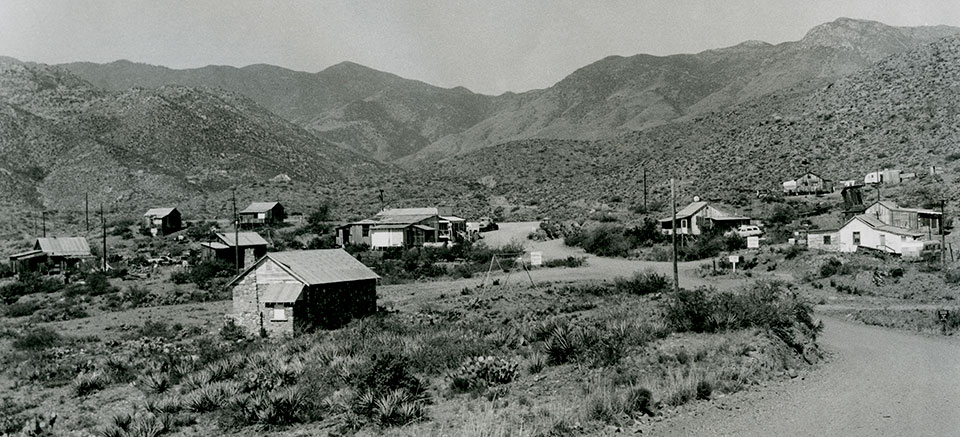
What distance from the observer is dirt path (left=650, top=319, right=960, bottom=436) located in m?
11.3

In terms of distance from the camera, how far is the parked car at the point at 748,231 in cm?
5062

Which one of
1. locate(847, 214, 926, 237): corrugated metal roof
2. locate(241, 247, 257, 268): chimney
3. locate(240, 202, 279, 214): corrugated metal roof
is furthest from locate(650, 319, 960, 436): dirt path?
locate(240, 202, 279, 214): corrugated metal roof

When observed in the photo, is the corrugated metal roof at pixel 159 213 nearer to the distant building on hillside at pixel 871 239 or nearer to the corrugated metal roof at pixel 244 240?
the corrugated metal roof at pixel 244 240

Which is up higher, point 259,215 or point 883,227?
point 259,215

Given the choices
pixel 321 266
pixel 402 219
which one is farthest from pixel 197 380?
pixel 402 219

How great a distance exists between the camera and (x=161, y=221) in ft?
219

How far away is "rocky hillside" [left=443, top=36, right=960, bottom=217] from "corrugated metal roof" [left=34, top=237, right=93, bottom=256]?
5092 cm

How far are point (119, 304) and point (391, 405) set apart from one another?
101ft

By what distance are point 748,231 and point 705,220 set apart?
3764 mm

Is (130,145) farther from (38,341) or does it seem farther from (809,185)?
(809,185)

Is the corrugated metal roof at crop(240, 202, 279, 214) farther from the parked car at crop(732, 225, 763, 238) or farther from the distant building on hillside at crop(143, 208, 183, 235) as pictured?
the parked car at crop(732, 225, 763, 238)

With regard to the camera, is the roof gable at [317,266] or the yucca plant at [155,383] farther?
the roof gable at [317,266]

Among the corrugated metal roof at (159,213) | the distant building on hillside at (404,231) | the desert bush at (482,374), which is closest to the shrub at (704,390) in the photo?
the desert bush at (482,374)

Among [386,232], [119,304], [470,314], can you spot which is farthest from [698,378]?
[386,232]
